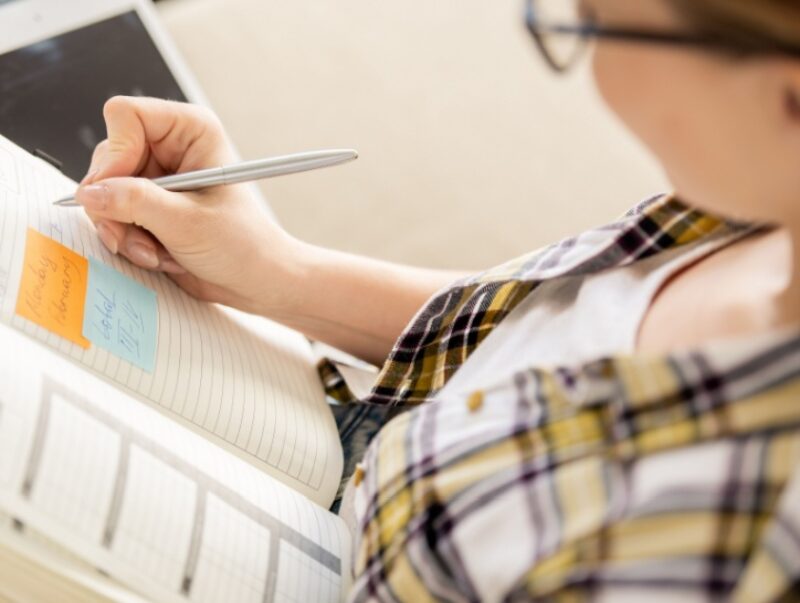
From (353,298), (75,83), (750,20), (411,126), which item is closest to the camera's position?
(750,20)

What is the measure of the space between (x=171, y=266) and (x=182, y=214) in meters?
0.06

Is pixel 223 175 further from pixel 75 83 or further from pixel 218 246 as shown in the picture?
pixel 75 83

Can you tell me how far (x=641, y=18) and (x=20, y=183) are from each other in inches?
Answer: 19.4

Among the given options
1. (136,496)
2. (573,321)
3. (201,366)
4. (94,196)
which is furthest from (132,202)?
(573,321)

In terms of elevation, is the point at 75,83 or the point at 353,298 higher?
the point at 75,83

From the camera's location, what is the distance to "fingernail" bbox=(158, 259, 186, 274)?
79cm

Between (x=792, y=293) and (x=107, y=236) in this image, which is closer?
(x=792, y=293)

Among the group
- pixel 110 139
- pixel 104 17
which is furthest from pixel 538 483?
pixel 104 17

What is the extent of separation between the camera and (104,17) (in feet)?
3.52

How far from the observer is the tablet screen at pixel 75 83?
3.18ft

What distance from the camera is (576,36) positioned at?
497 mm

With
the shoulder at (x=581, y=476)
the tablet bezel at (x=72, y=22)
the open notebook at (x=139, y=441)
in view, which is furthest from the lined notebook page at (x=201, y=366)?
the tablet bezel at (x=72, y=22)

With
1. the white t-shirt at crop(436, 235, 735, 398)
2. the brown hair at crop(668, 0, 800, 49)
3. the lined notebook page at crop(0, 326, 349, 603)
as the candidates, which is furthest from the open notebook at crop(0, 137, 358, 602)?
the brown hair at crop(668, 0, 800, 49)

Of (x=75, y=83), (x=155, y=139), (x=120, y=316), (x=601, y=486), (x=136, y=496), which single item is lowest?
(x=601, y=486)
